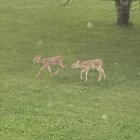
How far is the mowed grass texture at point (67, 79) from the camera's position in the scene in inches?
657

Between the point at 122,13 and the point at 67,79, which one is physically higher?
the point at 67,79

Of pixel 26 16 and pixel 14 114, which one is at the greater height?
pixel 14 114

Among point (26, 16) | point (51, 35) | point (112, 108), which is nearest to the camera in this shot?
point (112, 108)

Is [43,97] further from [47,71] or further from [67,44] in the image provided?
[67,44]

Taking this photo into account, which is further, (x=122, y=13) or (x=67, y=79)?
(x=122, y=13)

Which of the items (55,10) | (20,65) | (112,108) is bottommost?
(55,10)

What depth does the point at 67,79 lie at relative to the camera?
24.2m

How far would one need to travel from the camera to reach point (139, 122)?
1747 cm

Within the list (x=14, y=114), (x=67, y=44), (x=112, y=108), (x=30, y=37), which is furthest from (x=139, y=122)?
(x=30, y=37)

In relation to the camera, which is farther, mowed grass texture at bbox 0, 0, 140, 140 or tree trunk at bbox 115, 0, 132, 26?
tree trunk at bbox 115, 0, 132, 26

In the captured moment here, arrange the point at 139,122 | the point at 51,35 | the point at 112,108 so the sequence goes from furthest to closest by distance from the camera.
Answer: the point at 51,35
the point at 112,108
the point at 139,122

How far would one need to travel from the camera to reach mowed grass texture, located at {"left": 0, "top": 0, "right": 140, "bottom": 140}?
657 inches

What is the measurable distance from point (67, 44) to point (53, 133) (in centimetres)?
1789

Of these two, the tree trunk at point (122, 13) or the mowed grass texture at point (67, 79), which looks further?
the tree trunk at point (122, 13)
